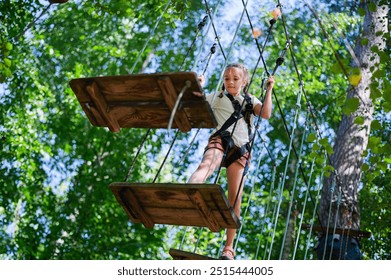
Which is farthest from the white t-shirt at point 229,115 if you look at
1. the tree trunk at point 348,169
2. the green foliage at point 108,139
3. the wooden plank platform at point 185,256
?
the green foliage at point 108,139

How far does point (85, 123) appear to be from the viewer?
39.0ft

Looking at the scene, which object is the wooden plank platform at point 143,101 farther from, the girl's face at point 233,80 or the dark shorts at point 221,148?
the girl's face at point 233,80

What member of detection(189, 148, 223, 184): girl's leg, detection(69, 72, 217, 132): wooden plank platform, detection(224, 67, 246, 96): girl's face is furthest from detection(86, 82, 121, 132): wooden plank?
detection(224, 67, 246, 96): girl's face

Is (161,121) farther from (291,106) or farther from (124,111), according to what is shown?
(291,106)

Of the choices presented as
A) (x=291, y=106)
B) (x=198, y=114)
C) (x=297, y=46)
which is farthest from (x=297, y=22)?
(x=198, y=114)

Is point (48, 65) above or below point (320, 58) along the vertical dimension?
below

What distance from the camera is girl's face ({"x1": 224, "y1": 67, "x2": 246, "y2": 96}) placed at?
4.85 metres

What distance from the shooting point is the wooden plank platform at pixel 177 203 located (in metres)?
3.93

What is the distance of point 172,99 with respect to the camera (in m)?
3.88

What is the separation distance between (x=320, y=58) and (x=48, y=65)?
4.22 meters

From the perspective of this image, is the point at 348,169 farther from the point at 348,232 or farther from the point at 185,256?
the point at 185,256

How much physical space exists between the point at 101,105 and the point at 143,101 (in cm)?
23
